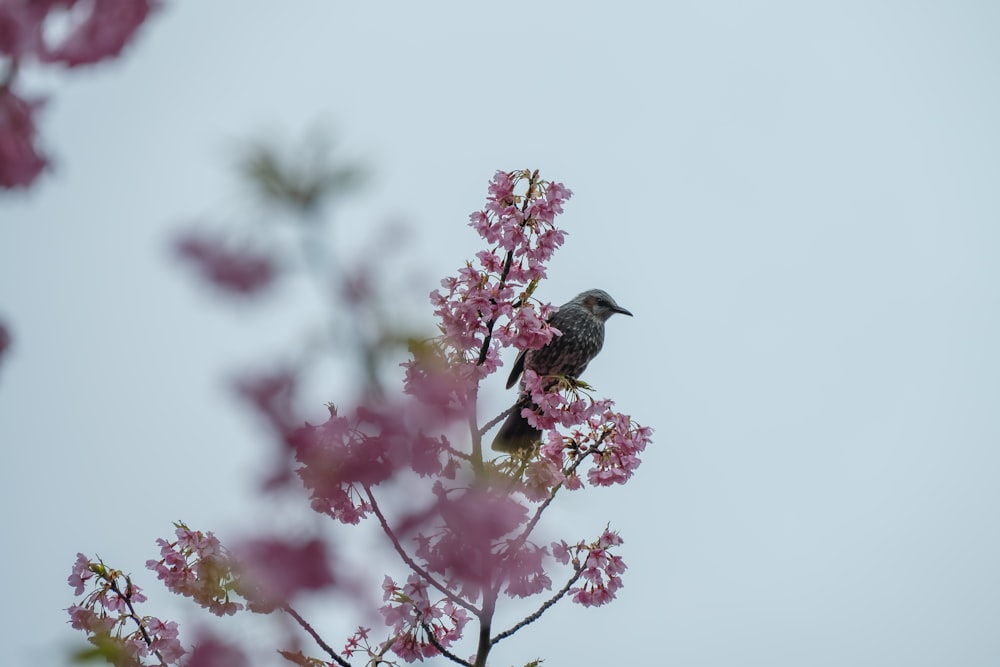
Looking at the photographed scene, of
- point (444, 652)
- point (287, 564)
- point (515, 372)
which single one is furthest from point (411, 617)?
point (515, 372)

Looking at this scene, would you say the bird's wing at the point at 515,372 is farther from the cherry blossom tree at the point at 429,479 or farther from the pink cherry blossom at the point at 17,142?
the pink cherry blossom at the point at 17,142

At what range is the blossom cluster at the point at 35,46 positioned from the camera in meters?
1.51

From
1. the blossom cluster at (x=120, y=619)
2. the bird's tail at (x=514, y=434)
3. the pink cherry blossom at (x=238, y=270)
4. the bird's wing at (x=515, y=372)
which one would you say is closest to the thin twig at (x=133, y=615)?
the blossom cluster at (x=120, y=619)

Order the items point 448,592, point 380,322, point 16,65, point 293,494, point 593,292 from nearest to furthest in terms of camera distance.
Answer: point 16,65, point 380,322, point 293,494, point 448,592, point 593,292

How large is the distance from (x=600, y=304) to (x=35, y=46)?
6569 mm

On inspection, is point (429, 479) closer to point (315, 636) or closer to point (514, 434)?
point (315, 636)

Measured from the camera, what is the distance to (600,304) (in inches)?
312

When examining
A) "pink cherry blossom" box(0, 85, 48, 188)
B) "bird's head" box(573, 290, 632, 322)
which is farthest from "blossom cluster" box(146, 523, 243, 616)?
"bird's head" box(573, 290, 632, 322)

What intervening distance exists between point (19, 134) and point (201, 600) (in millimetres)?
2831

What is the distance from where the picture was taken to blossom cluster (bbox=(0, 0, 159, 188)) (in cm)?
151

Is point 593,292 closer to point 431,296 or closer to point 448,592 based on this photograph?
point 431,296

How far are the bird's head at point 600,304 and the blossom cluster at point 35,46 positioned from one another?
6279 millimetres

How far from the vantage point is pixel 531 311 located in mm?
4176

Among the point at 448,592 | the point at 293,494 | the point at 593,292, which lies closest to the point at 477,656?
the point at 448,592
